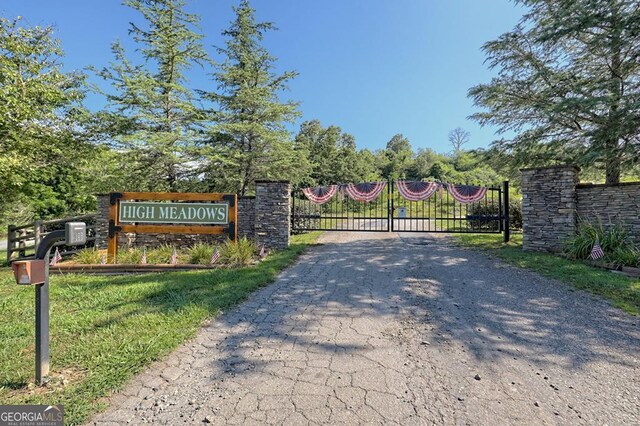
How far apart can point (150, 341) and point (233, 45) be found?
12531 millimetres

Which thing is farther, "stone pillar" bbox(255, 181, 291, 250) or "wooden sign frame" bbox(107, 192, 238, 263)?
"stone pillar" bbox(255, 181, 291, 250)

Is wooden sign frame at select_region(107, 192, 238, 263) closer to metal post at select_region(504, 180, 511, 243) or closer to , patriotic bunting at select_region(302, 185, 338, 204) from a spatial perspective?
, patriotic bunting at select_region(302, 185, 338, 204)

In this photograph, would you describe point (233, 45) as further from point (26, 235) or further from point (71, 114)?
point (26, 235)

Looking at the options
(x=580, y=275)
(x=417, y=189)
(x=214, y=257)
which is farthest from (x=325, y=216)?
(x=580, y=275)

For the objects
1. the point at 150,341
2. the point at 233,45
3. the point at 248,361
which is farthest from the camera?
the point at 233,45

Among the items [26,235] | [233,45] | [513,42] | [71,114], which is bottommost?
[26,235]

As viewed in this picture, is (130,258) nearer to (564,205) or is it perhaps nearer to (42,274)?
(42,274)

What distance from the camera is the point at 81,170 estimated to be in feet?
35.2

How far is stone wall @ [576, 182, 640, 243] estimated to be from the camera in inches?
264

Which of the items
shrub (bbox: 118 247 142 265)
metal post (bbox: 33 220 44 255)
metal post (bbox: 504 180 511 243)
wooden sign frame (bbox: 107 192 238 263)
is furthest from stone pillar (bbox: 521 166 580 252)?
metal post (bbox: 33 220 44 255)

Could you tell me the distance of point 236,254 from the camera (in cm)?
666

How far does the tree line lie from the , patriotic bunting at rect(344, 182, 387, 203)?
2869 millimetres

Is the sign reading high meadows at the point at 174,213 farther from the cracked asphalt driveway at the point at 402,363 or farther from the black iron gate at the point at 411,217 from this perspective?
the cracked asphalt driveway at the point at 402,363

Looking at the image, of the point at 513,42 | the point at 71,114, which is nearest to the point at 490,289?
the point at 513,42
